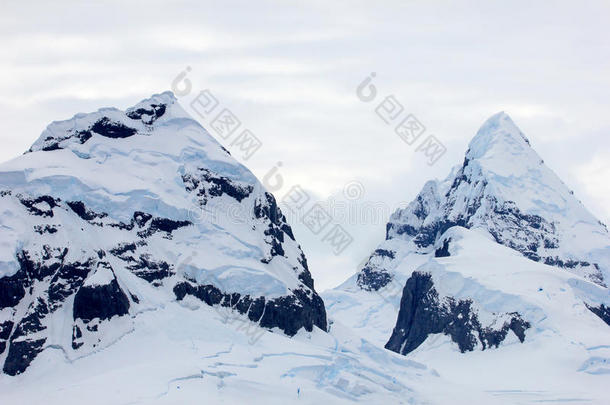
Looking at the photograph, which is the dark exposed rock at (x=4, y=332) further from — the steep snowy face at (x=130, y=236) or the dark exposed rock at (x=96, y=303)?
the dark exposed rock at (x=96, y=303)

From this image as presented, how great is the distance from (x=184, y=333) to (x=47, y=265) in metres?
22.1

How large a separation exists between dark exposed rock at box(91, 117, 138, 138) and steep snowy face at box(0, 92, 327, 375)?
0.20m

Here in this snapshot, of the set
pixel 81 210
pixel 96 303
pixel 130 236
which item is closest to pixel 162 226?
pixel 130 236

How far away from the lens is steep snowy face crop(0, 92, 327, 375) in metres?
145

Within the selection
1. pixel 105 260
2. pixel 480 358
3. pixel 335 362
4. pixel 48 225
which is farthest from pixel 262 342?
pixel 480 358

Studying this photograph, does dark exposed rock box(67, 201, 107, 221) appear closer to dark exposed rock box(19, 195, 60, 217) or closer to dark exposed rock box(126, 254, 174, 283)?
dark exposed rock box(19, 195, 60, 217)

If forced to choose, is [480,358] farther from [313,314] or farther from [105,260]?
[105,260]

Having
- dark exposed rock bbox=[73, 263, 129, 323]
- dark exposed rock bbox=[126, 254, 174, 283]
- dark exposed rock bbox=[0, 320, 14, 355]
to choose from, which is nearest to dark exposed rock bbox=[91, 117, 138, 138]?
dark exposed rock bbox=[126, 254, 174, 283]

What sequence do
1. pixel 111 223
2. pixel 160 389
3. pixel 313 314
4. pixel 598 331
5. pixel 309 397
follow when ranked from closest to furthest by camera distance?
1. pixel 160 389
2. pixel 309 397
3. pixel 111 223
4. pixel 313 314
5. pixel 598 331

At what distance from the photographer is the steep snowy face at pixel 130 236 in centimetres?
14538

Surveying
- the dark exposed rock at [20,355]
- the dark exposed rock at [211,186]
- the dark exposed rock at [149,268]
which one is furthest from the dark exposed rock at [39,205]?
the dark exposed rock at [211,186]

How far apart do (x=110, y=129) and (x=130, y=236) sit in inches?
1030

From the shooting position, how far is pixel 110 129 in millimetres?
180750

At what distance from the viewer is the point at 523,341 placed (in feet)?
626
